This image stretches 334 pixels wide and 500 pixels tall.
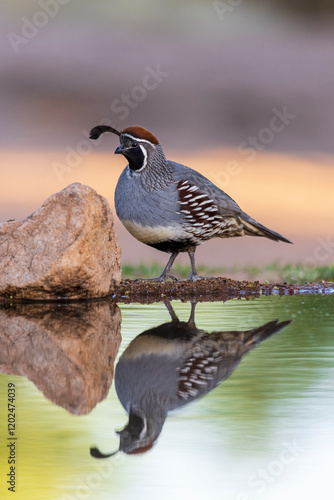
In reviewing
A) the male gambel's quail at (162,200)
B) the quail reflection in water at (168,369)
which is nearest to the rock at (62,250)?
the male gambel's quail at (162,200)

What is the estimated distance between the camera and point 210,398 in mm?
5215

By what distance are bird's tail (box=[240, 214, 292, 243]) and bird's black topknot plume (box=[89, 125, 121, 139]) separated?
2363 millimetres

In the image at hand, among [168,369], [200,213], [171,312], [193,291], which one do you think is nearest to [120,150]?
[200,213]

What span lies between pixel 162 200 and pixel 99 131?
1.39 metres

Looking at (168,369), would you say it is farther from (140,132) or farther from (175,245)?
(140,132)

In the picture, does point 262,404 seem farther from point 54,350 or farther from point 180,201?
point 180,201

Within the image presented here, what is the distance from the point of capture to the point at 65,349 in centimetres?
709

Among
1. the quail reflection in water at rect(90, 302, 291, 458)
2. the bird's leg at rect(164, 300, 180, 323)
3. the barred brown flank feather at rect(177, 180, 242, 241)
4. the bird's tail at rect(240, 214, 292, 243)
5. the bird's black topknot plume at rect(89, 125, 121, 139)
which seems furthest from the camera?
the bird's tail at rect(240, 214, 292, 243)

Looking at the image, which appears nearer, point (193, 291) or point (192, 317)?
point (192, 317)

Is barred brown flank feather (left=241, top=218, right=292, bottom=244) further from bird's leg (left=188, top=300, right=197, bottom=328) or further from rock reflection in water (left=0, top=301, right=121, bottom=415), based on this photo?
rock reflection in water (left=0, top=301, right=121, bottom=415)

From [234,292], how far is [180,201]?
163cm

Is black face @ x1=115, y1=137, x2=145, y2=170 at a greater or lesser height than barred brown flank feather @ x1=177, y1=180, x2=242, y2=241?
greater

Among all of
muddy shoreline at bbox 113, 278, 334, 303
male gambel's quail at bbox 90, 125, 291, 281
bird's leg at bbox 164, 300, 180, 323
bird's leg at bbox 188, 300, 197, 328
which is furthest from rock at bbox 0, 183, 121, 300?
bird's leg at bbox 188, 300, 197, 328

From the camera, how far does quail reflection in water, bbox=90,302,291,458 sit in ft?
15.3
